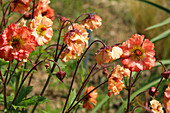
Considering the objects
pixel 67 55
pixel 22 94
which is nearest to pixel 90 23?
pixel 67 55

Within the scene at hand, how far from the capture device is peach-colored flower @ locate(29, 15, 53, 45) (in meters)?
1.08

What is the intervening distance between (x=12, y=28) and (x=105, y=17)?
3.04 metres

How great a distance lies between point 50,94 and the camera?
9.09 feet

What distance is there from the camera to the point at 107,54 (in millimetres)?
1000

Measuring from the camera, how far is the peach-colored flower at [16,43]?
0.94 m

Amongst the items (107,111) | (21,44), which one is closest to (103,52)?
(21,44)

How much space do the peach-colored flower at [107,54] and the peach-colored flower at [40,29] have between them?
0.84ft

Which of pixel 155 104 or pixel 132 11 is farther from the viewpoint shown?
pixel 132 11

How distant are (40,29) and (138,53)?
1.45 feet

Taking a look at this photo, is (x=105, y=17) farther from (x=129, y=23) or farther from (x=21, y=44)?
(x=21, y=44)

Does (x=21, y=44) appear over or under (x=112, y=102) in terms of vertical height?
over

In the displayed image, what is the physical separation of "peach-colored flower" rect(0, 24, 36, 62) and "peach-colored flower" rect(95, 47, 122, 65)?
272mm

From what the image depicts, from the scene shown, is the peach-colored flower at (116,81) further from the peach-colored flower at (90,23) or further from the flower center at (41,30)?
the flower center at (41,30)

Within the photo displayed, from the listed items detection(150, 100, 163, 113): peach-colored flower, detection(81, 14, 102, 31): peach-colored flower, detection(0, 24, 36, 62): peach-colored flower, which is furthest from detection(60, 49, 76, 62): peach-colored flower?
detection(150, 100, 163, 113): peach-colored flower
